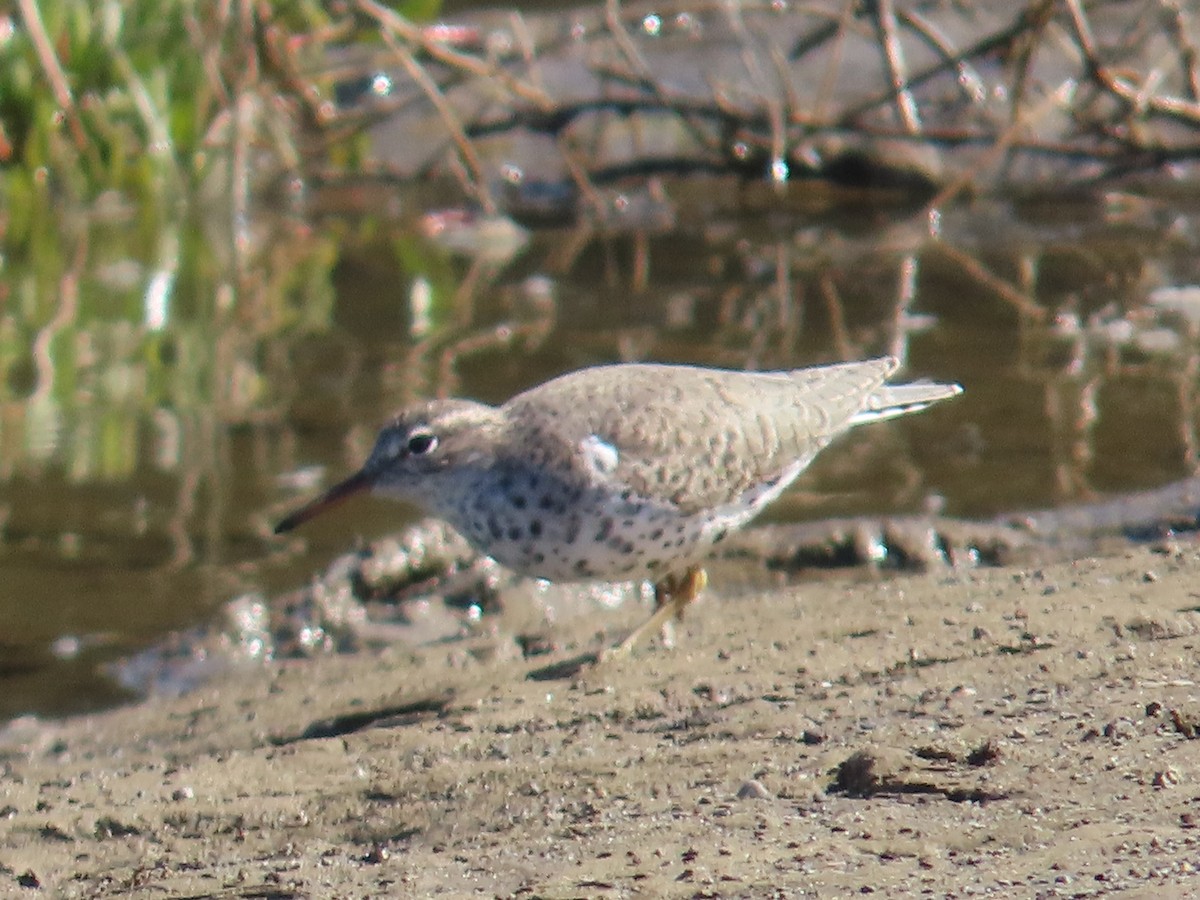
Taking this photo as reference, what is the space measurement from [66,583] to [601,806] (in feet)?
12.4

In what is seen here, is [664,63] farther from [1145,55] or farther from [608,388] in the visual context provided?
[608,388]

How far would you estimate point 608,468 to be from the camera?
18.7 feet

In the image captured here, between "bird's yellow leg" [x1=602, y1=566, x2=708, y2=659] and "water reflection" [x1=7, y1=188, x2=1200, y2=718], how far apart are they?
1544mm

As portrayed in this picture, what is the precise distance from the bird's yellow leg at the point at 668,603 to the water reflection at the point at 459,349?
1.54 meters

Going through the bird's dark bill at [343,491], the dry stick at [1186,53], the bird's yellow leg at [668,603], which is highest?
the dry stick at [1186,53]

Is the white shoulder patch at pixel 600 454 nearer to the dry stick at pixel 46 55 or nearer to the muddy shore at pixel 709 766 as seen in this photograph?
the muddy shore at pixel 709 766

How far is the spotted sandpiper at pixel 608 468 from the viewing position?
5664 millimetres

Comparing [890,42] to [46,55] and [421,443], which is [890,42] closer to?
[46,55]

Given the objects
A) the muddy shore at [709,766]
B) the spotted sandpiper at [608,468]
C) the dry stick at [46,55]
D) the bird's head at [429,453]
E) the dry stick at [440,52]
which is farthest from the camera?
the dry stick at [440,52]

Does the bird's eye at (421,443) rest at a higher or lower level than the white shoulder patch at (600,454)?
higher

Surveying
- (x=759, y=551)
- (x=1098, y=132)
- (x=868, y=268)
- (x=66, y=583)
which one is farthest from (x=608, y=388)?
(x=1098, y=132)

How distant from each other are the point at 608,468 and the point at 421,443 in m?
0.69

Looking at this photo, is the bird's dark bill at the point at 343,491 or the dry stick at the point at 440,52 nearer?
the bird's dark bill at the point at 343,491

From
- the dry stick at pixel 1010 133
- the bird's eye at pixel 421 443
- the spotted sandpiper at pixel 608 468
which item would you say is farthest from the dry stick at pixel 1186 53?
the bird's eye at pixel 421 443
